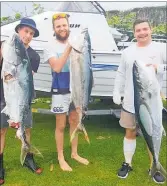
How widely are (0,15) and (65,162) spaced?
5.51m

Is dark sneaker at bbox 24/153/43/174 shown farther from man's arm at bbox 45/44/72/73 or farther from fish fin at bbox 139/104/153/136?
fish fin at bbox 139/104/153/136

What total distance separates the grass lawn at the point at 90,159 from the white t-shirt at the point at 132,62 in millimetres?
959

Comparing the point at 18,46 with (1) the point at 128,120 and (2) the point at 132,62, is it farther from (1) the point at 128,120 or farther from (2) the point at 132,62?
(1) the point at 128,120

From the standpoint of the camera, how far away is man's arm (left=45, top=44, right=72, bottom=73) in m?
3.53

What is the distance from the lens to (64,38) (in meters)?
3.81

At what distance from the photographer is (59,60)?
11.9ft

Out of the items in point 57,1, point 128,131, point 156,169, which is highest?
point 57,1

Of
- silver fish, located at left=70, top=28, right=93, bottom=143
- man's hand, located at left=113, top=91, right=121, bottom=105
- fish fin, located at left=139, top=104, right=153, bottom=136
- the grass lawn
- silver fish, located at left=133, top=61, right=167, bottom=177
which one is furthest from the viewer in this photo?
the grass lawn

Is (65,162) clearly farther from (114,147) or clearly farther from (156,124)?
(156,124)

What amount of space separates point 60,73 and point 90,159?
144 centimetres

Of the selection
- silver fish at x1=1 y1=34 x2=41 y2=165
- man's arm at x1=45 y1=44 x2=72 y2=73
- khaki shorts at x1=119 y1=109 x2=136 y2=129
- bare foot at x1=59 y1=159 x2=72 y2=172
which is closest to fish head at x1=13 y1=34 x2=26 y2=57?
silver fish at x1=1 y1=34 x2=41 y2=165

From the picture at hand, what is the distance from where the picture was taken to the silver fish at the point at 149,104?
319cm

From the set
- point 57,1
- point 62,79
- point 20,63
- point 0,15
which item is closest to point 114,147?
point 62,79

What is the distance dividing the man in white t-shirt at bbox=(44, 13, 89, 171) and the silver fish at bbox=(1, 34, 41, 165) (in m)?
0.41
